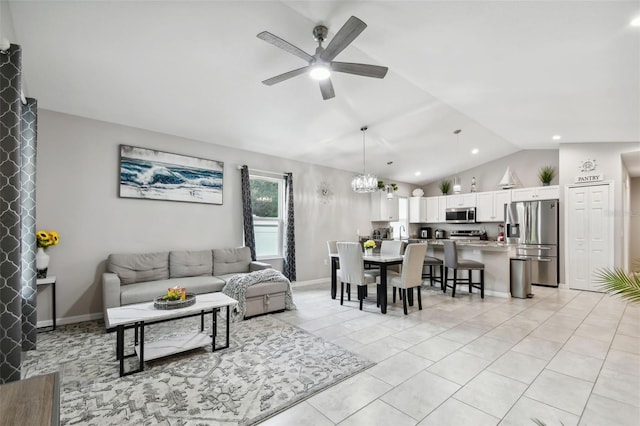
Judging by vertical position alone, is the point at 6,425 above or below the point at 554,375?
above

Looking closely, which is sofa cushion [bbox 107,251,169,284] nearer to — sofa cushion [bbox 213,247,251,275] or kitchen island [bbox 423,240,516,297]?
sofa cushion [bbox 213,247,251,275]

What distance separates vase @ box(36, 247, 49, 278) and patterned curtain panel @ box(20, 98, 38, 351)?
1.27ft

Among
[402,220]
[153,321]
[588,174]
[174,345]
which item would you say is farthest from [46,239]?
[588,174]

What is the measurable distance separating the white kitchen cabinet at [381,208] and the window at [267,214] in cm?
280

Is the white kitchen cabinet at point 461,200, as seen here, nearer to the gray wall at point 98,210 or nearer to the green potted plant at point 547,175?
the green potted plant at point 547,175

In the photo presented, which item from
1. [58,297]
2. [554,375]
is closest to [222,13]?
[58,297]

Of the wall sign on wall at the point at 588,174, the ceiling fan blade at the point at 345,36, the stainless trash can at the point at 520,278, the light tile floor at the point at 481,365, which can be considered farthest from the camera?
the wall sign on wall at the point at 588,174

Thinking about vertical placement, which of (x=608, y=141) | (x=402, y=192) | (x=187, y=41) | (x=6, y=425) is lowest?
(x=6, y=425)

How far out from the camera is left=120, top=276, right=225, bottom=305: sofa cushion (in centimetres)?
346

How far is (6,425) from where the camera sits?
83cm

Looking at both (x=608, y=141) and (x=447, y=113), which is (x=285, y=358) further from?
(x=608, y=141)

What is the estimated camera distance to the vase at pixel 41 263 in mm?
3333

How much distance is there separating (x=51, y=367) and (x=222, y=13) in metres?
3.53

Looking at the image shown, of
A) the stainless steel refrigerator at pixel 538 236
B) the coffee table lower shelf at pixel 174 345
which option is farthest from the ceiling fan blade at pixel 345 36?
the stainless steel refrigerator at pixel 538 236
